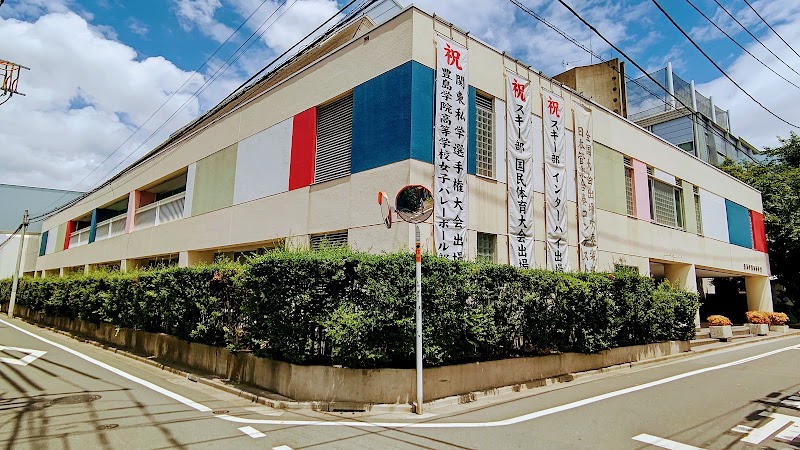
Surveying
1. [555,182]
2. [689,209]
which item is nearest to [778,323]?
[689,209]

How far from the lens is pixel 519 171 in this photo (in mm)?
11969

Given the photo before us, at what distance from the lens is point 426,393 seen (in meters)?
7.11

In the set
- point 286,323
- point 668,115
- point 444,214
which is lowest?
point 286,323

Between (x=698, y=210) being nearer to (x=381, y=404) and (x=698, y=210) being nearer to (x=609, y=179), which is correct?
(x=609, y=179)

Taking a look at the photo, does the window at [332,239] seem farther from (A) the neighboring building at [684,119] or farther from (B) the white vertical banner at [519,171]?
(A) the neighboring building at [684,119]

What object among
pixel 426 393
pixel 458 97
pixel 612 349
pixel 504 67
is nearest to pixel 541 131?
pixel 504 67

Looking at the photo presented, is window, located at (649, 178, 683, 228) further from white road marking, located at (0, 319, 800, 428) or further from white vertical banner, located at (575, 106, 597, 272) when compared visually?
white road marking, located at (0, 319, 800, 428)

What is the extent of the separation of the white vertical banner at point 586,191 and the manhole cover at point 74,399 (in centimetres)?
1224

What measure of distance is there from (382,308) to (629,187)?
13566 millimetres

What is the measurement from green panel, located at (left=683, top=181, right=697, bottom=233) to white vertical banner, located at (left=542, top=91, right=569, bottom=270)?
929 cm

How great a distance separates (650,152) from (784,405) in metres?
12.7

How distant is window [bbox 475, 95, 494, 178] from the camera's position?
1143cm

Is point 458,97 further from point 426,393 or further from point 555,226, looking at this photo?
point 426,393

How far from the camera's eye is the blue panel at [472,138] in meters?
10.9
